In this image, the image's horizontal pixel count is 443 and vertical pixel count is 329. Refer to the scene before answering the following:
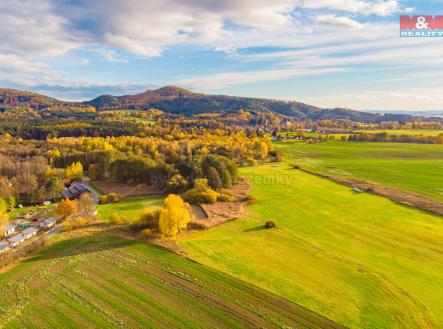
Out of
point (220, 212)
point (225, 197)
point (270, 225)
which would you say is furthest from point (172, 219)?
point (225, 197)

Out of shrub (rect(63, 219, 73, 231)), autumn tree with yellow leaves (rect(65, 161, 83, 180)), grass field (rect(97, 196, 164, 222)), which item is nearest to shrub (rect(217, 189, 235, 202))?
grass field (rect(97, 196, 164, 222))

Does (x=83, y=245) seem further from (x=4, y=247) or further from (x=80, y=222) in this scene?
(x=4, y=247)

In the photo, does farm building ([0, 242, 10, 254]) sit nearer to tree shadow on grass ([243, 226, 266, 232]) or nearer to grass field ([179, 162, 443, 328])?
grass field ([179, 162, 443, 328])

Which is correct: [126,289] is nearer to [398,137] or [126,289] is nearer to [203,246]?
[203,246]

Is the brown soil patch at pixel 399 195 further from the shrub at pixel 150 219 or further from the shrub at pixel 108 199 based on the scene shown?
the shrub at pixel 108 199

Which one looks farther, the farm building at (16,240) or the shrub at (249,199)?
the shrub at (249,199)

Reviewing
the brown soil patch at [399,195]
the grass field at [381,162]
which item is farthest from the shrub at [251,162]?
the brown soil patch at [399,195]

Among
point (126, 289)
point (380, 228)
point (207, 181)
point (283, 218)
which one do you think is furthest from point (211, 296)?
point (207, 181)
